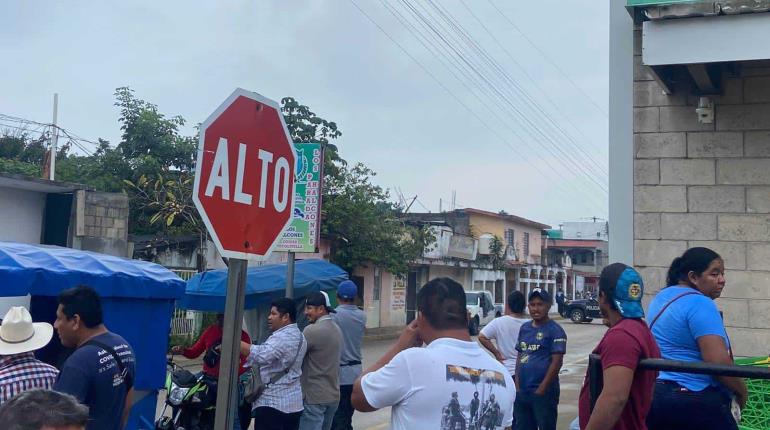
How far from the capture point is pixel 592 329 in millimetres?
34344

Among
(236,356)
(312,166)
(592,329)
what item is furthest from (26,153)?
(236,356)

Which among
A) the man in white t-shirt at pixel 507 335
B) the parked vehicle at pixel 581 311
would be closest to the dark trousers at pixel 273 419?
the man in white t-shirt at pixel 507 335

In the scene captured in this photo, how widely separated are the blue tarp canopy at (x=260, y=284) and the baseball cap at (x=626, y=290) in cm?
527

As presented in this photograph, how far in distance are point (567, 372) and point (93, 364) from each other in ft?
49.2

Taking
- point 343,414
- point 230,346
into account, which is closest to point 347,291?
point 343,414

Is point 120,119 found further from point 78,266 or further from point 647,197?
point 647,197

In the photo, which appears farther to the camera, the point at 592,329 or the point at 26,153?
the point at 592,329

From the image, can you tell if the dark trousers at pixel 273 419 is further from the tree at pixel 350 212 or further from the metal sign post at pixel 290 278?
the tree at pixel 350 212

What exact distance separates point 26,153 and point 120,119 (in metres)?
6.11

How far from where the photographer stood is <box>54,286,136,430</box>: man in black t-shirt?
4109mm

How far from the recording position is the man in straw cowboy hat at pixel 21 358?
12.9ft

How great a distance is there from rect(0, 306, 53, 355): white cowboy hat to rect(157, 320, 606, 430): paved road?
6.91 m

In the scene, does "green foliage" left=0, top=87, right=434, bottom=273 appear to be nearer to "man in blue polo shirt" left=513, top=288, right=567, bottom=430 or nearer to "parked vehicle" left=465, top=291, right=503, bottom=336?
"parked vehicle" left=465, top=291, right=503, bottom=336

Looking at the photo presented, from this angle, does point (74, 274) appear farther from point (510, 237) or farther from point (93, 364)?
point (510, 237)
